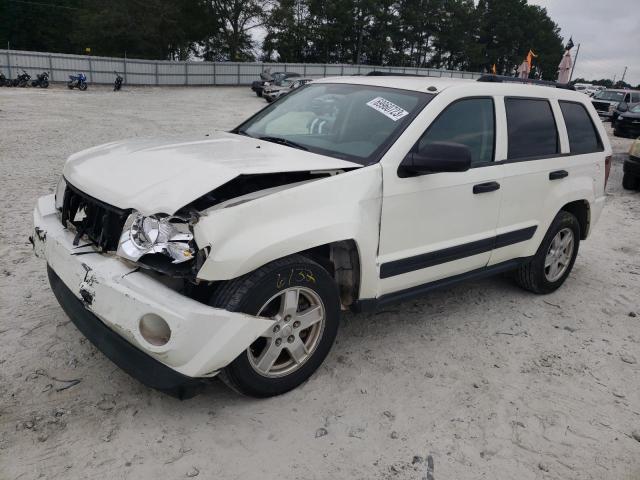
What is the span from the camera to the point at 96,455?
2533 millimetres

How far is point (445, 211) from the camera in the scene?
355 cm

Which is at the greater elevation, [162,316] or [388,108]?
[388,108]

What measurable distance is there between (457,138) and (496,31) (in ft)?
275

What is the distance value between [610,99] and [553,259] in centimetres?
2433

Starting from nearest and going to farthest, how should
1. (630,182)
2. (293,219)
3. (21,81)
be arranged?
1. (293,219)
2. (630,182)
3. (21,81)

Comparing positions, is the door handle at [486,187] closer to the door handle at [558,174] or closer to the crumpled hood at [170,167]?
the door handle at [558,174]

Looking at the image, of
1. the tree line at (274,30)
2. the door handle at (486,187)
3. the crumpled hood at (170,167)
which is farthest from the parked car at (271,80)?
the crumpled hood at (170,167)

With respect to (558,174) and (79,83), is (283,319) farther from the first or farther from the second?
(79,83)

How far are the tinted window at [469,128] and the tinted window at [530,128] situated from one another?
0.23 m

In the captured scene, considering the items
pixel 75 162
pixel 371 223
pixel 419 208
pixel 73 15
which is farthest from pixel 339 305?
pixel 73 15

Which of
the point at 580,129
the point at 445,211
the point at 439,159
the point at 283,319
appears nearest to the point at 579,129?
the point at 580,129

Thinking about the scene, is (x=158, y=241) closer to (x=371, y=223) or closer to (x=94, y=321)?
(x=94, y=321)

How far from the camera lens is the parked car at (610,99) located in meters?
23.8

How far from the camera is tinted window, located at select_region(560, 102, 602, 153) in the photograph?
4.61 meters
